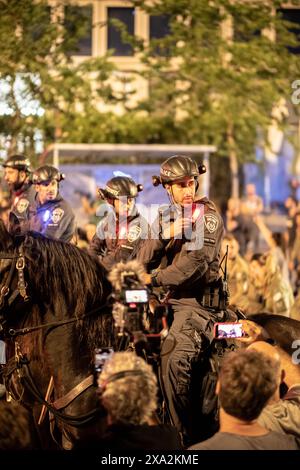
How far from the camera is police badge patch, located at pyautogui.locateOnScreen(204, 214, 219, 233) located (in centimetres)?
809

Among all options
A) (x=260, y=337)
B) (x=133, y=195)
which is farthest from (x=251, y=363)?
(x=133, y=195)

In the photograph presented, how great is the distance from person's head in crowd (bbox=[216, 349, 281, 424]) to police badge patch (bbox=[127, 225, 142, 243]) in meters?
3.66

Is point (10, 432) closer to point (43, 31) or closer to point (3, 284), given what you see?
point (3, 284)

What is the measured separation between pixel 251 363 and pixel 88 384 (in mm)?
2308

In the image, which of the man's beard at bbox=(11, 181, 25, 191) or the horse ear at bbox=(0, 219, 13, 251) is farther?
the man's beard at bbox=(11, 181, 25, 191)

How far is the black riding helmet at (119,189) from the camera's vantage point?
31.2 ft

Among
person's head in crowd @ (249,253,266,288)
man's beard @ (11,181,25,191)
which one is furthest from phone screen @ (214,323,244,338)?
person's head in crowd @ (249,253,266,288)

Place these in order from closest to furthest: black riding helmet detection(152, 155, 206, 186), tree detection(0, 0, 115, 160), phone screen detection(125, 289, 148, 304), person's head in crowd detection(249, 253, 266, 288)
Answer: phone screen detection(125, 289, 148, 304) → black riding helmet detection(152, 155, 206, 186) → person's head in crowd detection(249, 253, 266, 288) → tree detection(0, 0, 115, 160)

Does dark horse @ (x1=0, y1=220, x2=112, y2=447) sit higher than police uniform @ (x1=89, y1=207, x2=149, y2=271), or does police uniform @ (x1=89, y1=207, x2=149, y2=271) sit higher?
police uniform @ (x1=89, y1=207, x2=149, y2=271)

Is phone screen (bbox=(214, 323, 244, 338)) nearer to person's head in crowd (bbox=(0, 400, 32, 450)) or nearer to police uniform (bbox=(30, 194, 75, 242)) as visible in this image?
police uniform (bbox=(30, 194, 75, 242))

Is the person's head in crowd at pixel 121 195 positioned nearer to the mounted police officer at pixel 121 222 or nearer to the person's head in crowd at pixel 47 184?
the mounted police officer at pixel 121 222

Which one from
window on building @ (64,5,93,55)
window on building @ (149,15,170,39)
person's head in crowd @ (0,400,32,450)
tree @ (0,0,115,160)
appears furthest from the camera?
window on building @ (149,15,170,39)

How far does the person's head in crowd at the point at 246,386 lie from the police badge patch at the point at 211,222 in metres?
2.54
